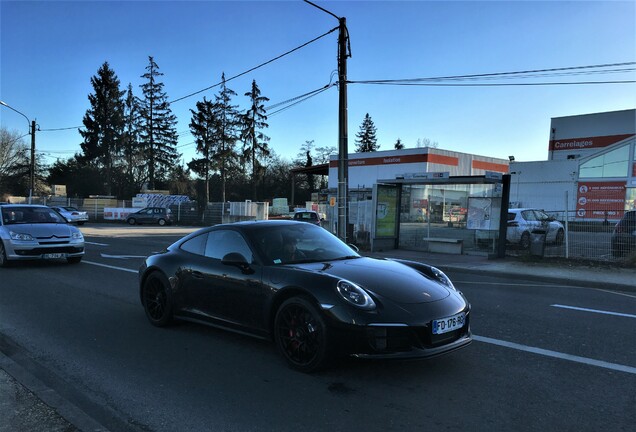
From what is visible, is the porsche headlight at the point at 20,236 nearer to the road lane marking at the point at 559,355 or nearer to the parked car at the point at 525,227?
the road lane marking at the point at 559,355

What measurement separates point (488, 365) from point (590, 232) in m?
11.0

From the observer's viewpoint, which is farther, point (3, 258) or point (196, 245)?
point (3, 258)

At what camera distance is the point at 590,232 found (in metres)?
13.5

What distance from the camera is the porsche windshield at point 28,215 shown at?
11.3 meters

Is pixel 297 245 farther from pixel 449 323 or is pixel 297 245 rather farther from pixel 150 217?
pixel 150 217

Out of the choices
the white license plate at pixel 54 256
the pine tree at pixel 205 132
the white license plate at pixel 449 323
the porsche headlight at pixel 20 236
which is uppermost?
the pine tree at pixel 205 132

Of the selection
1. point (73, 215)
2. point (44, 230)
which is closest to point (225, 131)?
point (73, 215)

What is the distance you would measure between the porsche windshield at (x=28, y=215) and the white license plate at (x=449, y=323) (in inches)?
433

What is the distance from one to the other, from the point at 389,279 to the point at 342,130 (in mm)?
11264

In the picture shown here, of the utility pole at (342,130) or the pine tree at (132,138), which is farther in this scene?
the pine tree at (132,138)

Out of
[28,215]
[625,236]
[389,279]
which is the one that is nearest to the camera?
Answer: [389,279]

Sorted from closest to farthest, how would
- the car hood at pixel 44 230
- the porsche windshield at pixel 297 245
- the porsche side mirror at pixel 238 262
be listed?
the porsche side mirror at pixel 238 262, the porsche windshield at pixel 297 245, the car hood at pixel 44 230

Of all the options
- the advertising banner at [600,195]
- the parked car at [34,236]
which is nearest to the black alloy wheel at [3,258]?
the parked car at [34,236]

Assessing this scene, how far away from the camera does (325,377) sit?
13.8ft
